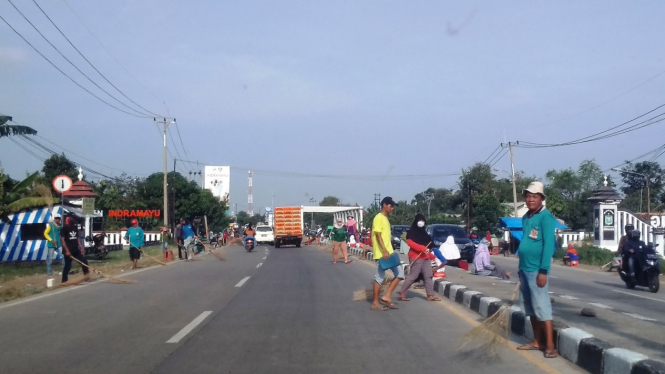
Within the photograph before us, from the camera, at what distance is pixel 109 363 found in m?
6.83

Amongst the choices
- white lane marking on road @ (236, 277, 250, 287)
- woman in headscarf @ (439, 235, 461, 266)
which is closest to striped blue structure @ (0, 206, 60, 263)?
white lane marking on road @ (236, 277, 250, 287)

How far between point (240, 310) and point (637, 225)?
23.3 metres

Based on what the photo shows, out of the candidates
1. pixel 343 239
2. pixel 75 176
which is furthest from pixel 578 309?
pixel 75 176

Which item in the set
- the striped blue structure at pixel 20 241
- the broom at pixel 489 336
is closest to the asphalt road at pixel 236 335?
the broom at pixel 489 336

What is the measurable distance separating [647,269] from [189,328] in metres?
11.1

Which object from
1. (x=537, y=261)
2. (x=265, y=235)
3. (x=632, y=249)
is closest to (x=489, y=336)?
(x=537, y=261)

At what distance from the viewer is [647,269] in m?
15.0

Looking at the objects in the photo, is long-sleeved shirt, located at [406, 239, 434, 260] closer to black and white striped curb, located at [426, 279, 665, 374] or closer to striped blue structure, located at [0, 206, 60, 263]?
black and white striped curb, located at [426, 279, 665, 374]

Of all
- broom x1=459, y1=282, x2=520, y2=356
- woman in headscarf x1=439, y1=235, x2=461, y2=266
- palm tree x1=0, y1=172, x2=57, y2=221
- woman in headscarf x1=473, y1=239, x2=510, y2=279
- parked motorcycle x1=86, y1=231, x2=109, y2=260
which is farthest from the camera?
parked motorcycle x1=86, y1=231, x2=109, y2=260

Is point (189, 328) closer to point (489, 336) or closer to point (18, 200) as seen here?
point (489, 336)

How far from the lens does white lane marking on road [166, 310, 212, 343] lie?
323 inches

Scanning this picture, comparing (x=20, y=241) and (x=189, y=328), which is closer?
(x=189, y=328)

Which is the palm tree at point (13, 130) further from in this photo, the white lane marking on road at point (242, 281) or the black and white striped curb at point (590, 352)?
the black and white striped curb at point (590, 352)

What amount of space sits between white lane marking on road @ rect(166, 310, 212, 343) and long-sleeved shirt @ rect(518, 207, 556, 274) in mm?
4392
